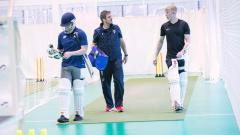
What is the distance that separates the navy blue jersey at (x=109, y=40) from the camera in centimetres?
897

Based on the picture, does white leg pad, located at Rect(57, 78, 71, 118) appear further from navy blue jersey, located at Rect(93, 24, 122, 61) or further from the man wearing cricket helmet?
navy blue jersey, located at Rect(93, 24, 122, 61)

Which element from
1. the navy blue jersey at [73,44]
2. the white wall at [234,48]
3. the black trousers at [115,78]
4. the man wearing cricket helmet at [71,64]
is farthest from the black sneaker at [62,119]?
the white wall at [234,48]

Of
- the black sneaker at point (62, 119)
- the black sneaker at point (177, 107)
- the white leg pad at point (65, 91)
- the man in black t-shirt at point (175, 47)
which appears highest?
the man in black t-shirt at point (175, 47)

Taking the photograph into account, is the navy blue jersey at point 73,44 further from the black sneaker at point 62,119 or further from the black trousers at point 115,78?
the black trousers at point 115,78

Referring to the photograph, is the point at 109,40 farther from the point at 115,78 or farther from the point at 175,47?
the point at 175,47

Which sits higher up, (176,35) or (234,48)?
(176,35)

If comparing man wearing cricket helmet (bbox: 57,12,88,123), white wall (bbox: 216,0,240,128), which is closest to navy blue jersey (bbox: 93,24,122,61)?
man wearing cricket helmet (bbox: 57,12,88,123)

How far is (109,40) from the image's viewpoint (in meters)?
8.98

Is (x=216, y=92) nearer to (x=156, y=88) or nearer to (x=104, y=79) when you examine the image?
(x=156, y=88)

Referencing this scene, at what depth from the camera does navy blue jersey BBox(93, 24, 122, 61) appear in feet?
29.4

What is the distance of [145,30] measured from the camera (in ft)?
62.4

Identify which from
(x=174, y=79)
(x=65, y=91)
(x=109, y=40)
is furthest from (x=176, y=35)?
(x=65, y=91)

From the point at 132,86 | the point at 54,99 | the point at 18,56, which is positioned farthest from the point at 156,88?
the point at 18,56

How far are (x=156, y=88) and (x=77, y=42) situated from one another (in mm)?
5754
